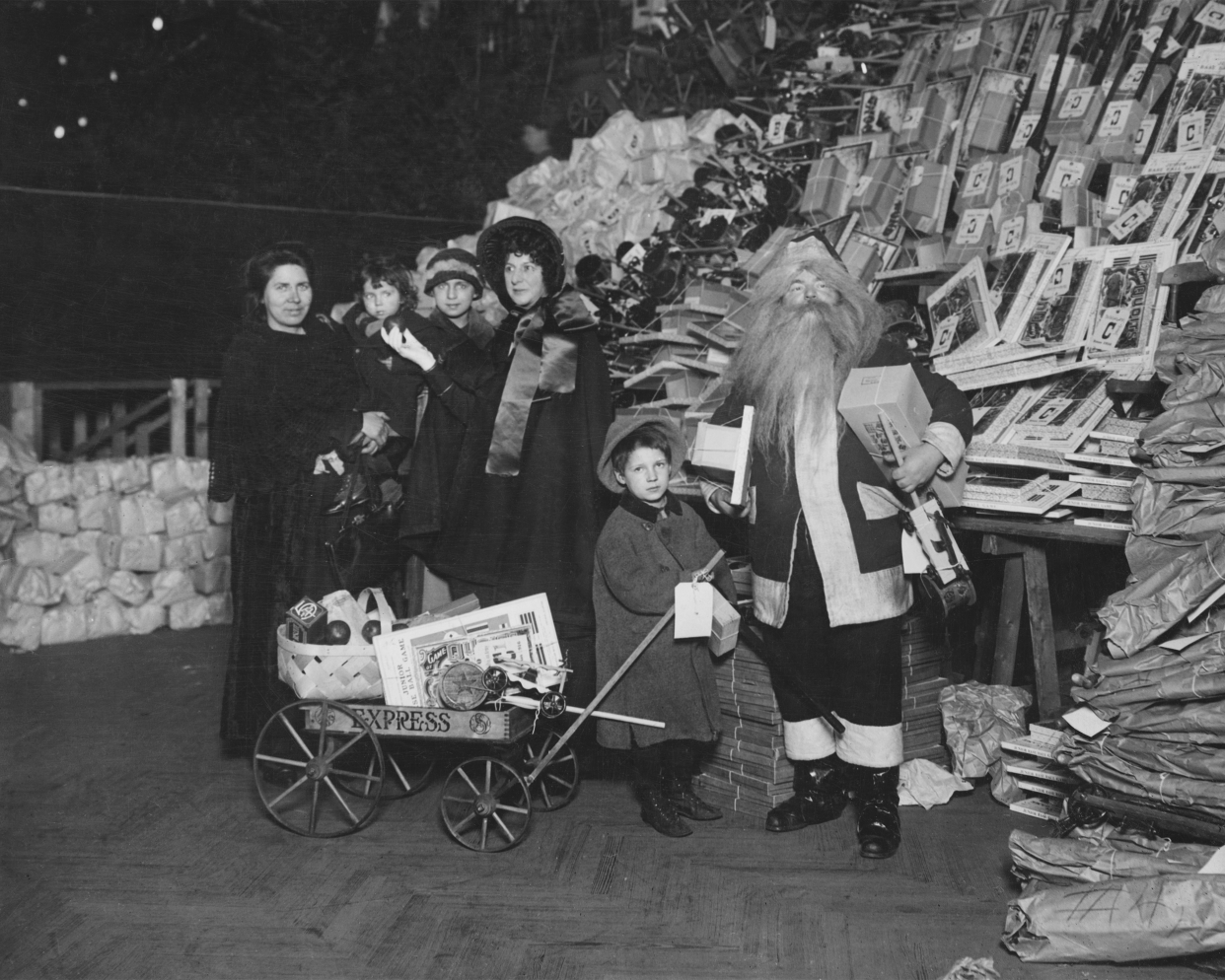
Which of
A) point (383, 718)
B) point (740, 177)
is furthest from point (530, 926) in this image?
point (740, 177)

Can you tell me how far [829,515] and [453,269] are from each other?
5.68 feet

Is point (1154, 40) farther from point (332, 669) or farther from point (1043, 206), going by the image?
point (332, 669)

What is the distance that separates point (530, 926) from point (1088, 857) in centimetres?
150

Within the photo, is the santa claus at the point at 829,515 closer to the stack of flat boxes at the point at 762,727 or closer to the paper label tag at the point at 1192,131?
the stack of flat boxes at the point at 762,727

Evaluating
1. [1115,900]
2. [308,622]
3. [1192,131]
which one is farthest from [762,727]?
[1192,131]

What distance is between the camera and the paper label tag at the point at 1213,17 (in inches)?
182

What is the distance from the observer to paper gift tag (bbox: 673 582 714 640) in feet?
11.5

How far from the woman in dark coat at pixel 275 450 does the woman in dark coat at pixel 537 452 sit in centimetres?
49

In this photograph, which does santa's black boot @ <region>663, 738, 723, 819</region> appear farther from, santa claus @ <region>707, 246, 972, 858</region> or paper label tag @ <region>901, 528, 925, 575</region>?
paper label tag @ <region>901, 528, 925, 575</region>

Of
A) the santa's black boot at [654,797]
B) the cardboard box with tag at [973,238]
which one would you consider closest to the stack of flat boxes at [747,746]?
the santa's black boot at [654,797]

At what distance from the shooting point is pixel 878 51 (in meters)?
6.04

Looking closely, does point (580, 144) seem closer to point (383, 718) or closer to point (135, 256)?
point (135, 256)

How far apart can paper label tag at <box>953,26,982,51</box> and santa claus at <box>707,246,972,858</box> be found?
2530 mm

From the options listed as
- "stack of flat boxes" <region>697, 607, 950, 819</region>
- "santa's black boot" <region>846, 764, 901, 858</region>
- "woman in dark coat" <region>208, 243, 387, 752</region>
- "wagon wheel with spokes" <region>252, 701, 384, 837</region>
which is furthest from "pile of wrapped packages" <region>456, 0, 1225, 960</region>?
"wagon wheel with spokes" <region>252, 701, 384, 837</region>
